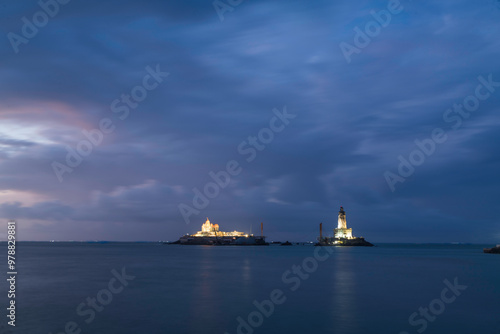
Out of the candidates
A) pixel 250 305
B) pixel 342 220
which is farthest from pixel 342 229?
pixel 250 305

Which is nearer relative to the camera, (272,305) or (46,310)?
(46,310)

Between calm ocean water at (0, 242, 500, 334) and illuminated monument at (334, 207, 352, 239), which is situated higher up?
illuminated monument at (334, 207, 352, 239)

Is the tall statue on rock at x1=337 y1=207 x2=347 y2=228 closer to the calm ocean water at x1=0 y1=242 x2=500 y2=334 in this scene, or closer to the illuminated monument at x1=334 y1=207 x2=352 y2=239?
the illuminated monument at x1=334 y1=207 x2=352 y2=239

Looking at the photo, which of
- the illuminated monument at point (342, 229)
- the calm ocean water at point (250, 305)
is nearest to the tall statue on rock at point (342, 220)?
the illuminated monument at point (342, 229)

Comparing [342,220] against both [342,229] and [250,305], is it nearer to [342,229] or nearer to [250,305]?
[342,229]

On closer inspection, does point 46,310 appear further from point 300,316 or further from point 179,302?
point 300,316

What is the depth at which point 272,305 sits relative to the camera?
3331 cm

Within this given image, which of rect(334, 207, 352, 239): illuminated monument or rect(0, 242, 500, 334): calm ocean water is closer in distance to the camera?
rect(0, 242, 500, 334): calm ocean water

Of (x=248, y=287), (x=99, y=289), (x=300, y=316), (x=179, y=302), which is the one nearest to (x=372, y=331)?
(x=300, y=316)

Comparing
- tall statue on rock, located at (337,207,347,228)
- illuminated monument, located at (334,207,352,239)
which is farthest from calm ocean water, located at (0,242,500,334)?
illuminated monument, located at (334,207,352,239)

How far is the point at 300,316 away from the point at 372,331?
5.50m

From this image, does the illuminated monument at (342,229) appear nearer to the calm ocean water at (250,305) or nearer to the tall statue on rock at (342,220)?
the tall statue on rock at (342,220)

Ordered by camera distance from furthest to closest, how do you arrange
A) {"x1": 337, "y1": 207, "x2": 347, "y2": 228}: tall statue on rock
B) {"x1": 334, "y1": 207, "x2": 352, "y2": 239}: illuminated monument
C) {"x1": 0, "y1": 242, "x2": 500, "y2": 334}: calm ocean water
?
{"x1": 334, "y1": 207, "x2": 352, "y2": 239}: illuminated monument → {"x1": 337, "y1": 207, "x2": 347, "y2": 228}: tall statue on rock → {"x1": 0, "y1": 242, "x2": 500, "y2": 334}: calm ocean water

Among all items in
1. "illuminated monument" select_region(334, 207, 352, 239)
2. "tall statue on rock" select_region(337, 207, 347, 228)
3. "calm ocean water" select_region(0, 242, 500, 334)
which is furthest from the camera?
"illuminated monument" select_region(334, 207, 352, 239)
